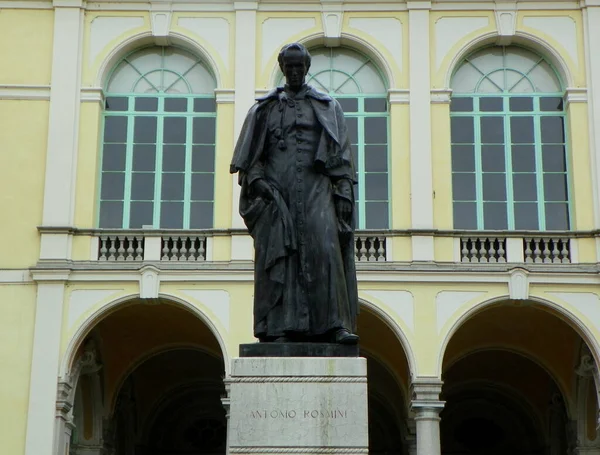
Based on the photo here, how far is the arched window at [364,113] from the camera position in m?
23.9

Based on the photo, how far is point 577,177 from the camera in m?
23.8

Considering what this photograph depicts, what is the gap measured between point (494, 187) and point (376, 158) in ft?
6.99

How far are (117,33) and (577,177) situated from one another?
860 cm

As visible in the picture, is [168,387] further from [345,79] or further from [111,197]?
[345,79]

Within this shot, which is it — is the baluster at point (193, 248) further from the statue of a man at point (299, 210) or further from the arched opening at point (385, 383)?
the statue of a man at point (299, 210)

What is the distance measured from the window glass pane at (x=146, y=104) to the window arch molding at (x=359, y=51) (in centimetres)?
213

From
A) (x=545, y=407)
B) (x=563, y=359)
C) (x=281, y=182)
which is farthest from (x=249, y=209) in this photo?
(x=545, y=407)

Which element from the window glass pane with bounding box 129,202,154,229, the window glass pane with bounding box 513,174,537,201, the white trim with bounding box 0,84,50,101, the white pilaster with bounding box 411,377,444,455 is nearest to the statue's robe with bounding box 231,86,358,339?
the white pilaster with bounding box 411,377,444,455

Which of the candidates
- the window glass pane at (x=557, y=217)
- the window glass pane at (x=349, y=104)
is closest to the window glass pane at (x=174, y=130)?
the window glass pane at (x=349, y=104)

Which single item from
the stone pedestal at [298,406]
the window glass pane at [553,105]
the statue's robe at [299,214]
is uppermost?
the window glass pane at [553,105]

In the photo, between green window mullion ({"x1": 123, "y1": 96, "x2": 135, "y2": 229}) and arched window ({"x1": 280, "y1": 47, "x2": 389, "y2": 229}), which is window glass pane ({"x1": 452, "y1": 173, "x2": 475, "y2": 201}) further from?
green window mullion ({"x1": 123, "y1": 96, "x2": 135, "y2": 229})

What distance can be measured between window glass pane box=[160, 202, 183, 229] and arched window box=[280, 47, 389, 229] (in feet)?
10.2

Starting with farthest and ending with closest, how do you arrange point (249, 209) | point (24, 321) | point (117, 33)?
point (117, 33), point (24, 321), point (249, 209)

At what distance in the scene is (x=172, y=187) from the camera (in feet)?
78.9
